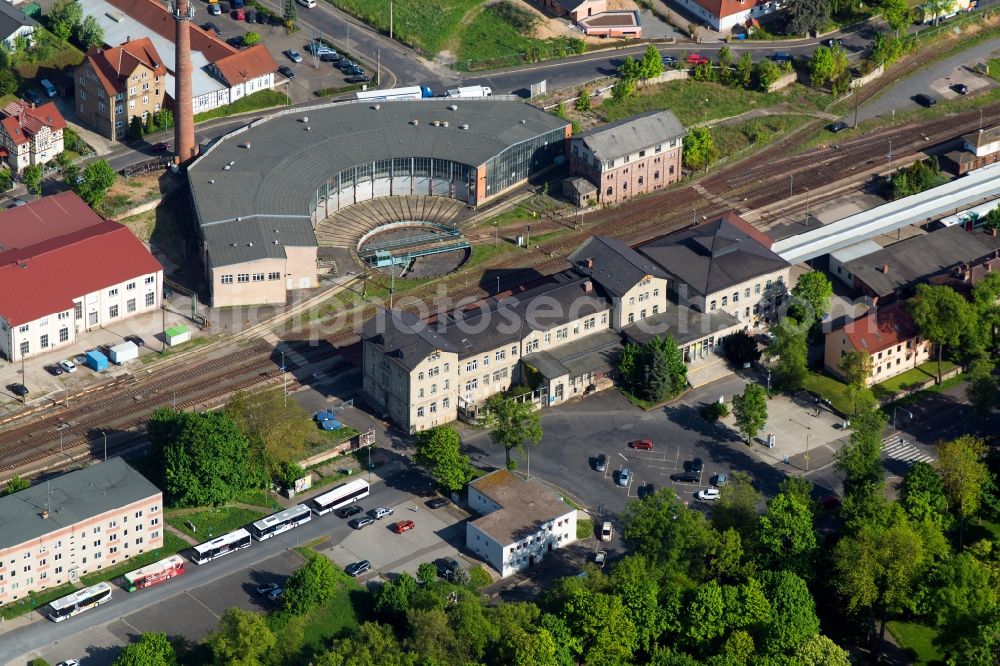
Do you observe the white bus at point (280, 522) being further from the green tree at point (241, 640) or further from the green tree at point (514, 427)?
the green tree at point (514, 427)

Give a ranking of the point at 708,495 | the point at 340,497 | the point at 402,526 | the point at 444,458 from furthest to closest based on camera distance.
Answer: the point at 708,495 < the point at 340,497 < the point at 444,458 < the point at 402,526

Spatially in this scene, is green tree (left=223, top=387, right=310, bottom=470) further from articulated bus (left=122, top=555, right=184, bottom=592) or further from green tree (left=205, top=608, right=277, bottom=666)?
green tree (left=205, top=608, right=277, bottom=666)

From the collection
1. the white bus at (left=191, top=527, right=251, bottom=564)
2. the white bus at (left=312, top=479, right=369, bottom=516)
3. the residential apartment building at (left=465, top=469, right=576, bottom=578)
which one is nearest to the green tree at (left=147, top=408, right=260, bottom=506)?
the white bus at (left=191, top=527, right=251, bottom=564)

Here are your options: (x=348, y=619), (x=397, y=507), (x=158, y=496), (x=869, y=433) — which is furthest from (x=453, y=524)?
(x=869, y=433)

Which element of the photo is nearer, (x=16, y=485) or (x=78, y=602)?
(x=78, y=602)

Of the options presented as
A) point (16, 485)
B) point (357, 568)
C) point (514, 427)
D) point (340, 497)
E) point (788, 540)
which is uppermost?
point (514, 427)

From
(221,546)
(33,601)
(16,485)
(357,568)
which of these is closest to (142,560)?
(221,546)

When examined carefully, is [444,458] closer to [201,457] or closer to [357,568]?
[357,568]
